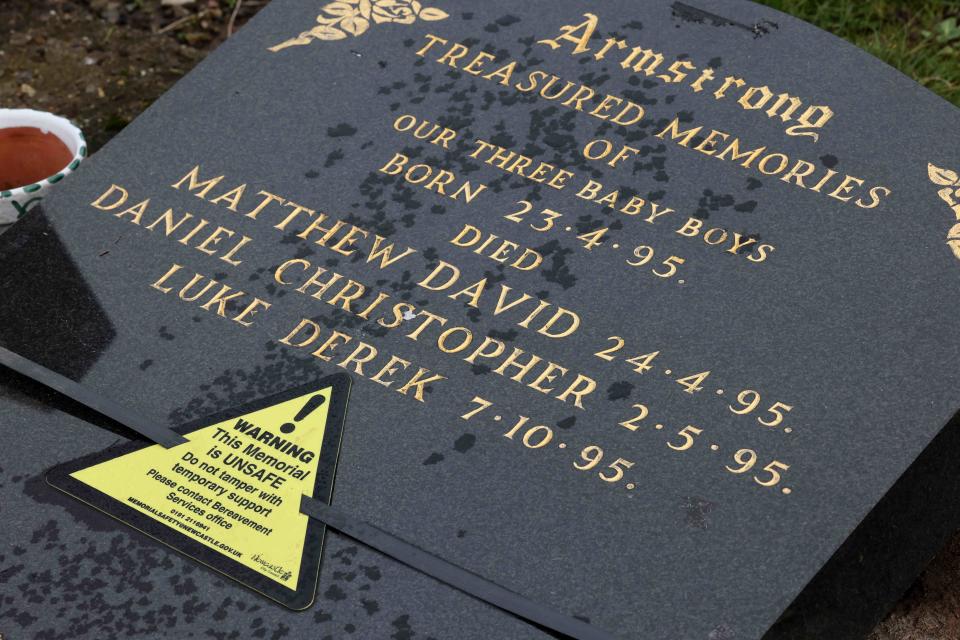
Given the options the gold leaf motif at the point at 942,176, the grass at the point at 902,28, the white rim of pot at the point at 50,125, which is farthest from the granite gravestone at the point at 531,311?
the grass at the point at 902,28

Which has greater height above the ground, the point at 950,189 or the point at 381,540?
the point at 950,189

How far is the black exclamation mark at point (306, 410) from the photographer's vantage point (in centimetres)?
220

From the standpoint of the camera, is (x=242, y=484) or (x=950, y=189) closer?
(x=242, y=484)

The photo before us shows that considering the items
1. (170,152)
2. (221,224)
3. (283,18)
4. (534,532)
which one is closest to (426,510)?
(534,532)

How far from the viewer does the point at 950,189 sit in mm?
2518

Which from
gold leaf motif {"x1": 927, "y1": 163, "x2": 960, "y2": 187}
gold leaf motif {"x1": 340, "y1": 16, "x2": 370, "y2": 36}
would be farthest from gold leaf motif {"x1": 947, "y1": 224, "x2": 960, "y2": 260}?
gold leaf motif {"x1": 340, "y1": 16, "x2": 370, "y2": 36}

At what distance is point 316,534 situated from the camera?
205cm

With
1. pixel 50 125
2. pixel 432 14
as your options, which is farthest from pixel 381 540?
pixel 50 125

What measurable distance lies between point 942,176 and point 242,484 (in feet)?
5.19

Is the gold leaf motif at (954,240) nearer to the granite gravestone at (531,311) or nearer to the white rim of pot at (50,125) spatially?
the granite gravestone at (531,311)

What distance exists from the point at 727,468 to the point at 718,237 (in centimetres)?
55

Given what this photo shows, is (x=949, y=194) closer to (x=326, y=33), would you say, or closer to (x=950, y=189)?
(x=950, y=189)

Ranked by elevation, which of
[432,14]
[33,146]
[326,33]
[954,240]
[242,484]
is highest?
[954,240]

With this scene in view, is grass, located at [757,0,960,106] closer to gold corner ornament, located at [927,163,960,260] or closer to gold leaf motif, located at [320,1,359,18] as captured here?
gold corner ornament, located at [927,163,960,260]
